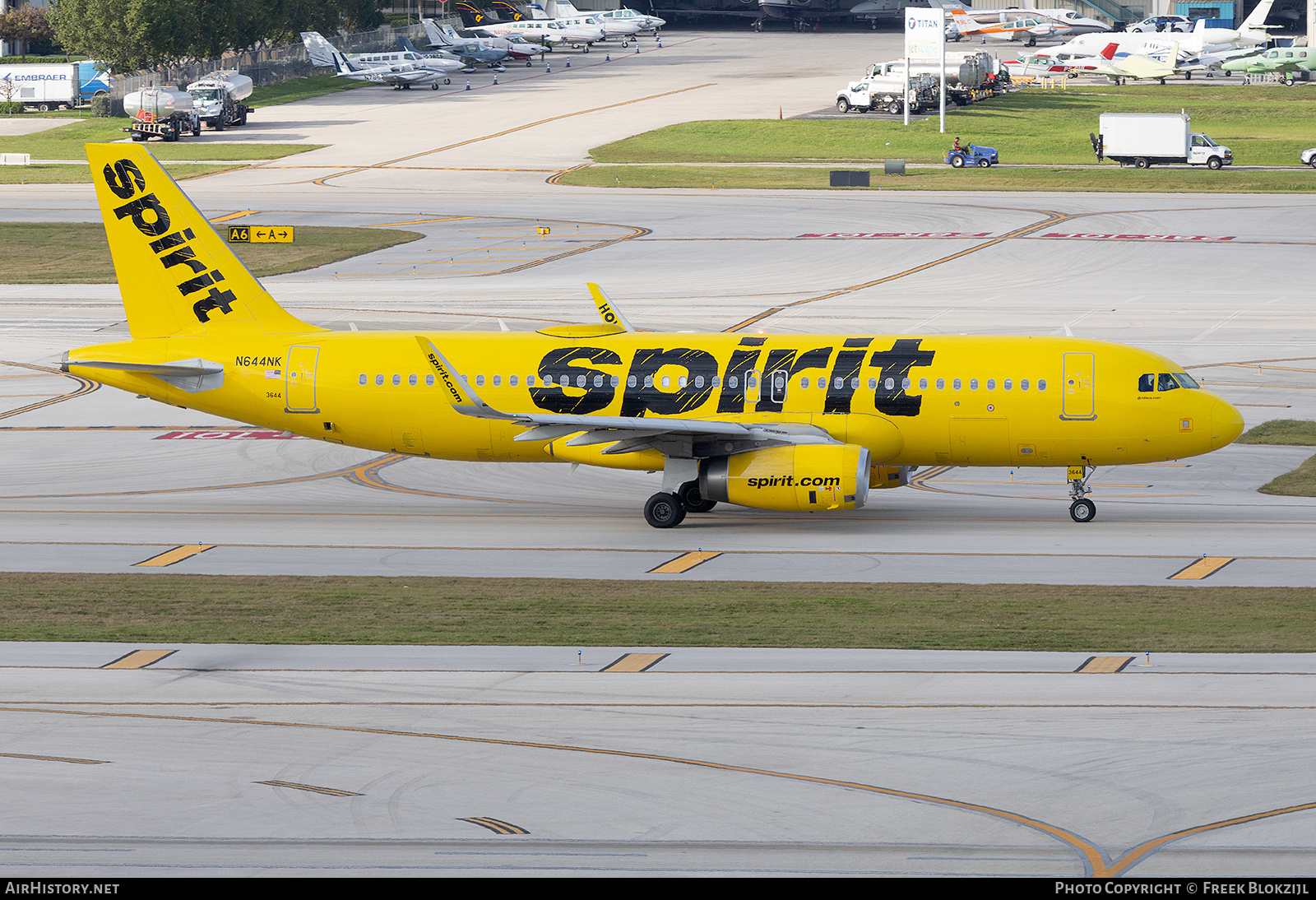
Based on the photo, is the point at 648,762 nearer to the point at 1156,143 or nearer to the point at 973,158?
the point at 973,158

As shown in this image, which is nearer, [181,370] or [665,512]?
[665,512]

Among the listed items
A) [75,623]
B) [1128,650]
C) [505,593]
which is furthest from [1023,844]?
[75,623]

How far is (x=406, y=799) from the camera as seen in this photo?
67.2 feet

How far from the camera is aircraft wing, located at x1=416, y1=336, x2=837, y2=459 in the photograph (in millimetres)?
34344

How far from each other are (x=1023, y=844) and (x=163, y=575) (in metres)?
20.6

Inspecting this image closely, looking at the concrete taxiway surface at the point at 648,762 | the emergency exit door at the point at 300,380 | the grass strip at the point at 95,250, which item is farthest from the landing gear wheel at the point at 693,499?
the grass strip at the point at 95,250

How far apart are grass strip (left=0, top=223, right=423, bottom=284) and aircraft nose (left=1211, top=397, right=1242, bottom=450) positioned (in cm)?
5304

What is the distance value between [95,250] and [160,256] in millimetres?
49132

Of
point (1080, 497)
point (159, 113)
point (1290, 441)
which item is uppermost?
point (159, 113)

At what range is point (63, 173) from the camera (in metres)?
112

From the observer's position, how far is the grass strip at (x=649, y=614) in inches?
1101

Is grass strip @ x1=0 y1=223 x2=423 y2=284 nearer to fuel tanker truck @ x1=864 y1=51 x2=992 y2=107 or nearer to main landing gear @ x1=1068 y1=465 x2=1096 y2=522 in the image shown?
main landing gear @ x1=1068 y1=465 x2=1096 y2=522

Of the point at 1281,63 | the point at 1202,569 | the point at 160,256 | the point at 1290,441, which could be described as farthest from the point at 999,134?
the point at 1202,569

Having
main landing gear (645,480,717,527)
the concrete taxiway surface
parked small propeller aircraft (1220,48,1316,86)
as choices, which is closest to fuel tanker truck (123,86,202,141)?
main landing gear (645,480,717,527)
